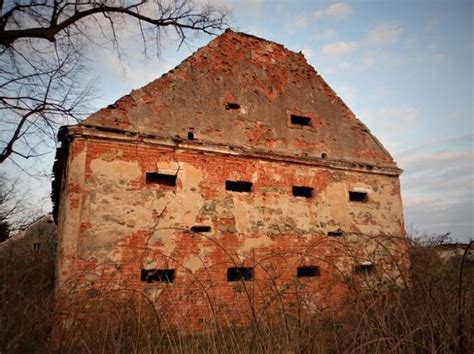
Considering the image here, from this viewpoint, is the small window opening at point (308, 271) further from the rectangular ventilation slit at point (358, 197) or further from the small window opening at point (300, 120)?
the small window opening at point (300, 120)

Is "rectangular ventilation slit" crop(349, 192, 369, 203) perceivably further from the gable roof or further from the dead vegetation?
the dead vegetation

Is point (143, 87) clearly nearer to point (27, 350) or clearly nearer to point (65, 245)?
point (65, 245)

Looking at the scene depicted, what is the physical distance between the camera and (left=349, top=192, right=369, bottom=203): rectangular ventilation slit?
1065 centimetres

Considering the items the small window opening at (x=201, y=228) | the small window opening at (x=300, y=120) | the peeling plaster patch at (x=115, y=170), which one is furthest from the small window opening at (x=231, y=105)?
the small window opening at (x=201, y=228)

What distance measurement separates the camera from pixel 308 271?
934cm

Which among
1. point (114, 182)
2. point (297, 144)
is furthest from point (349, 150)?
point (114, 182)

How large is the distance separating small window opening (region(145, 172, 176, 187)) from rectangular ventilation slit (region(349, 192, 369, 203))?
5807mm

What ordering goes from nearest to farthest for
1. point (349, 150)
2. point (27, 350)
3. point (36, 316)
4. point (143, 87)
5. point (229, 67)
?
point (36, 316)
point (27, 350)
point (143, 87)
point (229, 67)
point (349, 150)

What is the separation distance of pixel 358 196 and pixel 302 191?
2.20 m

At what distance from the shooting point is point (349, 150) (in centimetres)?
1100

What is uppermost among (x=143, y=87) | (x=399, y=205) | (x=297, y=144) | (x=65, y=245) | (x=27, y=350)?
(x=143, y=87)

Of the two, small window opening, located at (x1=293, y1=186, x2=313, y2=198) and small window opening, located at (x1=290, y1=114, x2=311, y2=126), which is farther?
small window opening, located at (x1=290, y1=114, x2=311, y2=126)

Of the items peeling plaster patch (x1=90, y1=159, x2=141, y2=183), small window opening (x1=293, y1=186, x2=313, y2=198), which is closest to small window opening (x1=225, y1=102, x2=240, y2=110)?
small window opening (x1=293, y1=186, x2=313, y2=198)

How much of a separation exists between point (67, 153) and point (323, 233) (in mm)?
7124
